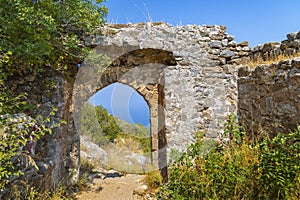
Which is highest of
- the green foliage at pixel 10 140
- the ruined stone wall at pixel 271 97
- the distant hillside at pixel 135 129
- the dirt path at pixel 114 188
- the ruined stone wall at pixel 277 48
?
the ruined stone wall at pixel 277 48

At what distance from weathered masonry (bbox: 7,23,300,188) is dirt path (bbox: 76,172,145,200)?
62 centimetres

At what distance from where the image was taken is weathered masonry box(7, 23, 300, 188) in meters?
4.56

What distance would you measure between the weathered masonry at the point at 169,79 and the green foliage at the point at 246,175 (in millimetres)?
1758

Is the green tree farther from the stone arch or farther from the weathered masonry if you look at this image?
the weathered masonry

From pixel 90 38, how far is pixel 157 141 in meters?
3.17

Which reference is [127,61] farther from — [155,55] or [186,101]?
[186,101]

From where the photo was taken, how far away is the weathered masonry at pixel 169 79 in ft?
15.0

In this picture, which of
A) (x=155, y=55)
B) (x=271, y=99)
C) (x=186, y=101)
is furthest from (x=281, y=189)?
(x=155, y=55)

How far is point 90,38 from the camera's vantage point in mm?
4781

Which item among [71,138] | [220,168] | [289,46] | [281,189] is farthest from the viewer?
[71,138]

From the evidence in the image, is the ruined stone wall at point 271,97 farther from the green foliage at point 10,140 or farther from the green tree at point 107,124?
the green tree at point 107,124

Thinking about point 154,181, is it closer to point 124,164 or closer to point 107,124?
point 124,164

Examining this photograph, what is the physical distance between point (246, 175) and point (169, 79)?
287cm

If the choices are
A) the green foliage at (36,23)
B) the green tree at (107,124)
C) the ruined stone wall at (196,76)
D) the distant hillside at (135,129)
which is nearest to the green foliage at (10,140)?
the green foliage at (36,23)
